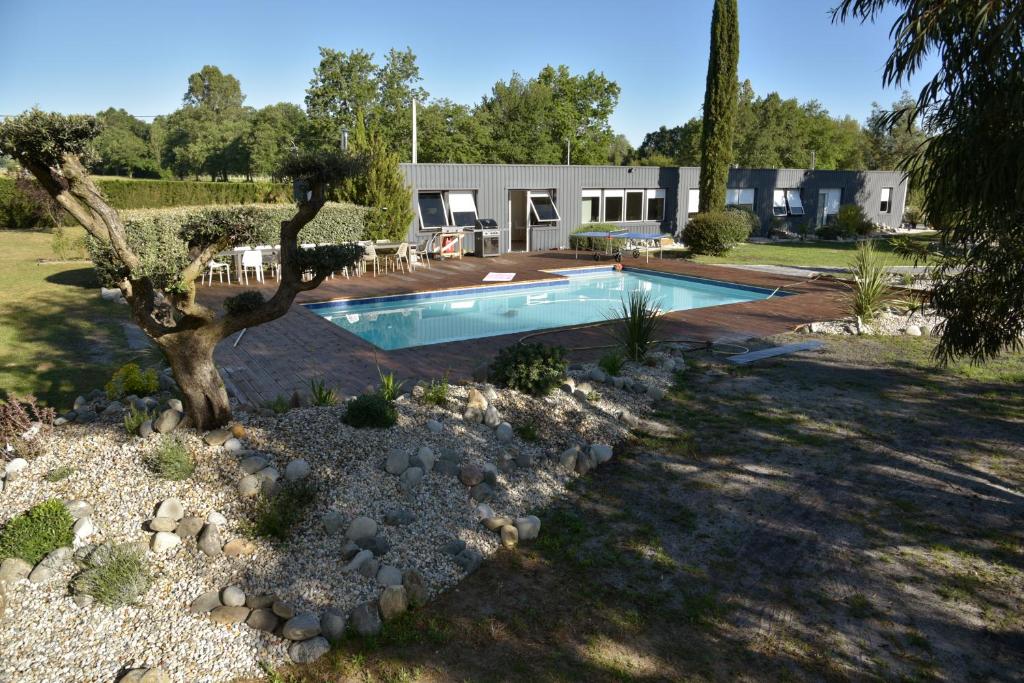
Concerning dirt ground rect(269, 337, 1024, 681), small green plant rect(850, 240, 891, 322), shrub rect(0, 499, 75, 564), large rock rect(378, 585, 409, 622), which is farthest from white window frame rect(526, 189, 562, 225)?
large rock rect(378, 585, 409, 622)

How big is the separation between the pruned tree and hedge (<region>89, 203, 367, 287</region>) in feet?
0.16

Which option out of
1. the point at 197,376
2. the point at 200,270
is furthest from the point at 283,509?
the point at 200,270

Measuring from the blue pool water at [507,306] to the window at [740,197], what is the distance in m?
9.98

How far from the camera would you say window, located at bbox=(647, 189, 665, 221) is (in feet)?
77.8

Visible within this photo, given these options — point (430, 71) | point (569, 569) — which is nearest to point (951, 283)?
point (569, 569)

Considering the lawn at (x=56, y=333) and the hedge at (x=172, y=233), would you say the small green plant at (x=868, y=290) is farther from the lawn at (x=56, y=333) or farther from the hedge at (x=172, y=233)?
the lawn at (x=56, y=333)

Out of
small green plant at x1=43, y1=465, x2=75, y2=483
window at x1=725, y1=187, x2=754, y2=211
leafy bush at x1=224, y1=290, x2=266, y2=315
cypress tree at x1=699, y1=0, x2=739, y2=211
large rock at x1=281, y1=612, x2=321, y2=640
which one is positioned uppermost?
cypress tree at x1=699, y1=0, x2=739, y2=211

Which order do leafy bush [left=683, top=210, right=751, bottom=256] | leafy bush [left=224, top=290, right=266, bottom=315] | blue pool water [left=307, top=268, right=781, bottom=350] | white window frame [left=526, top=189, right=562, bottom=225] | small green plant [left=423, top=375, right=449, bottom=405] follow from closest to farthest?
leafy bush [left=224, top=290, right=266, bottom=315] < small green plant [left=423, top=375, right=449, bottom=405] < blue pool water [left=307, top=268, right=781, bottom=350] < leafy bush [left=683, top=210, right=751, bottom=256] < white window frame [left=526, top=189, right=562, bottom=225]

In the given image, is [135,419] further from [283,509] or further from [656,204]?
[656,204]

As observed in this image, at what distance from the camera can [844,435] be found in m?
6.06

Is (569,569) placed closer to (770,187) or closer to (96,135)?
(96,135)

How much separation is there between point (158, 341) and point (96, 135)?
1.42 m

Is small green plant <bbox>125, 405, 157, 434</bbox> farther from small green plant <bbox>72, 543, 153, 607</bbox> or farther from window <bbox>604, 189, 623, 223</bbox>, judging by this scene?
window <bbox>604, 189, 623, 223</bbox>

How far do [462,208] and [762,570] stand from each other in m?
17.0
